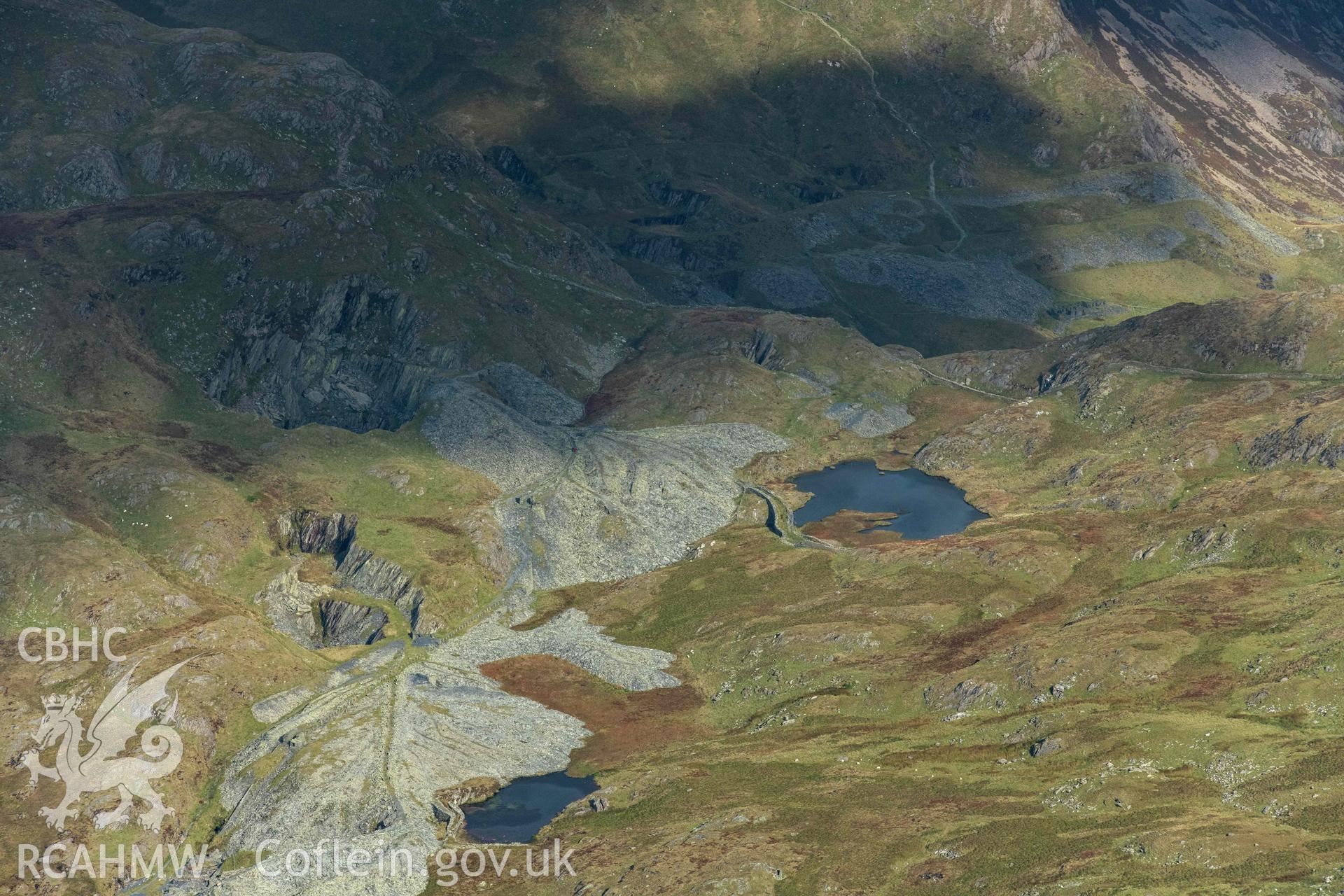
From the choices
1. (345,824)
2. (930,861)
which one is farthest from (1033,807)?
(345,824)

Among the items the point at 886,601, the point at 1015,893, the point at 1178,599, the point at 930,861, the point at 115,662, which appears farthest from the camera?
the point at 886,601

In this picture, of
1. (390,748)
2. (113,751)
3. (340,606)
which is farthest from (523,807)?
(340,606)

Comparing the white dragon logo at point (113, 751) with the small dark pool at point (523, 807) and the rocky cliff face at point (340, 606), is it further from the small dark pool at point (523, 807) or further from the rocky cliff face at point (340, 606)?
the small dark pool at point (523, 807)

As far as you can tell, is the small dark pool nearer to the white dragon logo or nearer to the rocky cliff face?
the white dragon logo

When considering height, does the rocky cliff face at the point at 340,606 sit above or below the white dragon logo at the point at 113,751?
below

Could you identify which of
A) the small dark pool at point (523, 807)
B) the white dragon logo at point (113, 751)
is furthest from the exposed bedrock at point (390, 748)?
the white dragon logo at point (113, 751)

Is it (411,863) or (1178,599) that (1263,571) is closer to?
(1178,599)

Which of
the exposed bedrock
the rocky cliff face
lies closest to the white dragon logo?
the exposed bedrock
